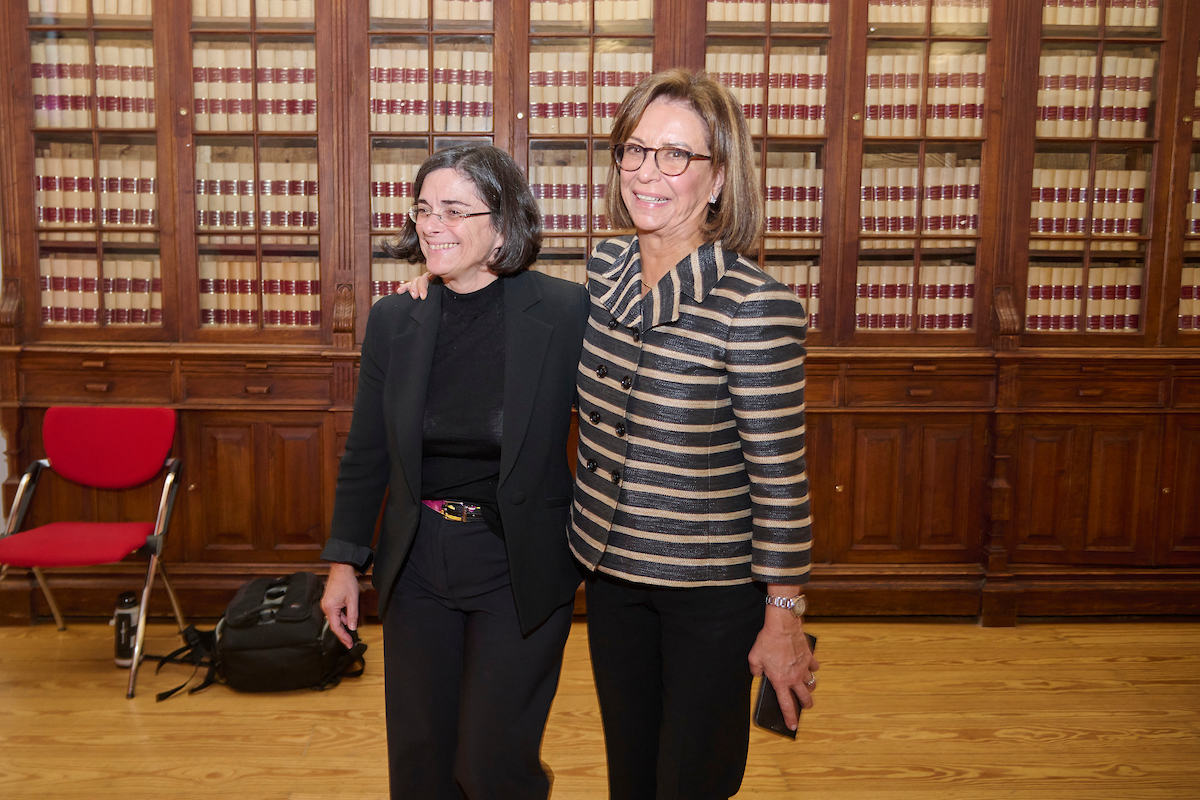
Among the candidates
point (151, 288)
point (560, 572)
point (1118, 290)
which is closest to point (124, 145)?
point (151, 288)

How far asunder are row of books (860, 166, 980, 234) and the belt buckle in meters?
3.00

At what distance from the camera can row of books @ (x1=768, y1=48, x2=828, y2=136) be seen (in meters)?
3.97

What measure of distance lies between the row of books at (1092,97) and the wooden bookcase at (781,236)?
0.04ft

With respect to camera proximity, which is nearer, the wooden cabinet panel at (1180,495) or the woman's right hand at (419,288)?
the woman's right hand at (419,288)

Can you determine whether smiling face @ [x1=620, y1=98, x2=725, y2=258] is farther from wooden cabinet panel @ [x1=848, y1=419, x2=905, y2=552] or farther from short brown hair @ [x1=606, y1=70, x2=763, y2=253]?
wooden cabinet panel @ [x1=848, y1=419, x2=905, y2=552]

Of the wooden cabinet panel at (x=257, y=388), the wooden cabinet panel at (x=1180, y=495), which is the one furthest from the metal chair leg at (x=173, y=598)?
the wooden cabinet panel at (x=1180, y=495)

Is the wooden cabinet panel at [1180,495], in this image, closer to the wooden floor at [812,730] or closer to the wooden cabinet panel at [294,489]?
the wooden floor at [812,730]

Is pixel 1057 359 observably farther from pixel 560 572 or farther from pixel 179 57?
pixel 179 57

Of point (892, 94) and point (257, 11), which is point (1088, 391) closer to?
Result: point (892, 94)

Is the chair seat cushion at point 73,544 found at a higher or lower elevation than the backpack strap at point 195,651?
higher

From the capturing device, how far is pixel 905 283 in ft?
13.5

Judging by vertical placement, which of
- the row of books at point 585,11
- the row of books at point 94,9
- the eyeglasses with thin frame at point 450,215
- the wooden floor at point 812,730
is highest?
the row of books at point 585,11

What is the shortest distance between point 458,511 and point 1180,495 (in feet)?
12.8

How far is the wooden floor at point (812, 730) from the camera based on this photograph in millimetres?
2615
